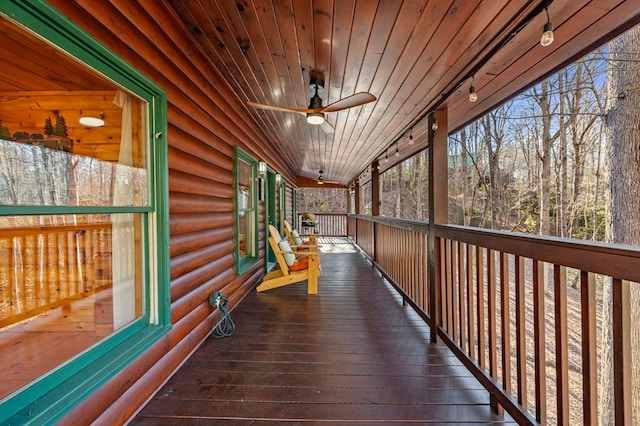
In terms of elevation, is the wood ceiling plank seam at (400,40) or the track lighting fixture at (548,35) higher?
the wood ceiling plank seam at (400,40)

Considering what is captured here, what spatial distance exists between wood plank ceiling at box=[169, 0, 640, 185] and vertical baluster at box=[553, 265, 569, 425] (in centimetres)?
132

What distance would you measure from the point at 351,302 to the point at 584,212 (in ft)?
26.9

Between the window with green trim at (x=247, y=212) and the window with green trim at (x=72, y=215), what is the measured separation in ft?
5.93

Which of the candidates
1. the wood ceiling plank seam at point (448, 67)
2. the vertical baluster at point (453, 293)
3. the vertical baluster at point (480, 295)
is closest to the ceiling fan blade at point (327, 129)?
the wood ceiling plank seam at point (448, 67)

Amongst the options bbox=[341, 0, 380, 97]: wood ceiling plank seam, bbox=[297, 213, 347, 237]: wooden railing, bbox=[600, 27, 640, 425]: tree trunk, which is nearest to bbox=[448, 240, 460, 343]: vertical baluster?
bbox=[341, 0, 380, 97]: wood ceiling plank seam

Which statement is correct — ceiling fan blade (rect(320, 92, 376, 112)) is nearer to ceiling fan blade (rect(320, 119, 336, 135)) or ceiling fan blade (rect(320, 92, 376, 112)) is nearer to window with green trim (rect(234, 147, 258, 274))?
ceiling fan blade (rect(320, 119, 336, 135))

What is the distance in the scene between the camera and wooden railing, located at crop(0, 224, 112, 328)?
1.38m

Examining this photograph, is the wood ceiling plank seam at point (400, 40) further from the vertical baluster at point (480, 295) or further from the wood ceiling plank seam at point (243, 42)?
the vertical baluster at point (480, 295)

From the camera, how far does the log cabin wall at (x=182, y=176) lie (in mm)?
1431

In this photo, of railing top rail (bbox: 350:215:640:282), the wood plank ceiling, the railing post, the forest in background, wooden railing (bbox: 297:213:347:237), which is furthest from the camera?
wooden railing (bbox: 297:213:347:237)

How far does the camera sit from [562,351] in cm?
130

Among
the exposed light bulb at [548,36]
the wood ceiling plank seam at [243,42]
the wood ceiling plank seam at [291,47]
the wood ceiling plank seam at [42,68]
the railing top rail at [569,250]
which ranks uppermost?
the wood ceiling plank seam at [243,42]

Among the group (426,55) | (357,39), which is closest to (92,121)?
(357,39)

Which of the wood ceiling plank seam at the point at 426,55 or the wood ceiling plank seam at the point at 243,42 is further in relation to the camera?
the wood ceiling plank seam at the point at 243,42
